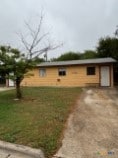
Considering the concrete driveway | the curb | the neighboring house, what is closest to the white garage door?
the neighboring house

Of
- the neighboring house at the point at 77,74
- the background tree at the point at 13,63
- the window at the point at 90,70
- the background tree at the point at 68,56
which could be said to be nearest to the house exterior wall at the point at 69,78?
the neighboring house at the point at 77,74

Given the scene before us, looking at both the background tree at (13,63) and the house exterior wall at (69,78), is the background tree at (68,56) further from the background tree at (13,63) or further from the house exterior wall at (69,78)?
the background tree at (13,63)

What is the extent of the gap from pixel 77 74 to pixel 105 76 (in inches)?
112

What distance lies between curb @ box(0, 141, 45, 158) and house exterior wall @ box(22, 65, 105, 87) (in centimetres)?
1716

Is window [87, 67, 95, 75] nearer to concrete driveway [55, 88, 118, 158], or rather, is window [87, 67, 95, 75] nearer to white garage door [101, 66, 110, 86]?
white garage door [101, 66, 110, 86]

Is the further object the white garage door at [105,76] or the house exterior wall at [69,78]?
the house exterior wall at [69,78]

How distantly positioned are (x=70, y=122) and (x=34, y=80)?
58.9ft

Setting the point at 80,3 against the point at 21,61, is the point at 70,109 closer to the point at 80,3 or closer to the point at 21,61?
the point at 21,61

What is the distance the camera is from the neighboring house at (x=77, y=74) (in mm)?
22000

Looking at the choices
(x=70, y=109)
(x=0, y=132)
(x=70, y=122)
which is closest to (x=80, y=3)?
(x=70, y=109)

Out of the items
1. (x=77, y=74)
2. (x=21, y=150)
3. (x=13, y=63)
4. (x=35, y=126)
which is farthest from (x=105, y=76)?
(x=21, y=150)

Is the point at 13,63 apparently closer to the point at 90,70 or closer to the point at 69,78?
the point at 69,78

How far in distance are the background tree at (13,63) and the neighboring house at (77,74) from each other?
9219mm

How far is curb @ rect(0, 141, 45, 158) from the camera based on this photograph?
5402 mm
